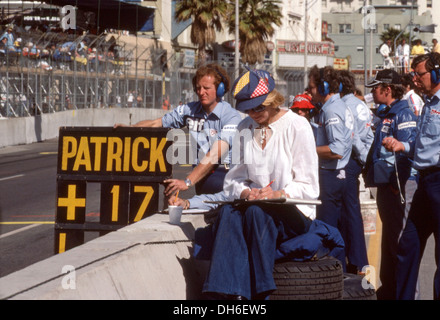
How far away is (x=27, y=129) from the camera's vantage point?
31453mm

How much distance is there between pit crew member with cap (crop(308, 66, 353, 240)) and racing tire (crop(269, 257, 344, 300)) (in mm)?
2706

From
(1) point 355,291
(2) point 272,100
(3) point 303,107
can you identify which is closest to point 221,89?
(2) point 272,100

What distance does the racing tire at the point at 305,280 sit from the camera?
17.1ft

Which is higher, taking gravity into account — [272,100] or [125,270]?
[272,100]

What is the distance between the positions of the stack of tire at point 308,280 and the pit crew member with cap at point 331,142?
2.66 meters

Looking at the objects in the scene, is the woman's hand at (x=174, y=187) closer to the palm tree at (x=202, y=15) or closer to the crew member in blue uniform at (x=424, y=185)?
the crew member in blue uniform at (x=424, y=185)

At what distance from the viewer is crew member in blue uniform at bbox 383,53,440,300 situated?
6430mm

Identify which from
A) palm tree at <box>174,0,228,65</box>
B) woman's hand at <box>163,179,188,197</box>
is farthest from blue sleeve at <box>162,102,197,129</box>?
palm tree at <box>174,0,228,65</box>

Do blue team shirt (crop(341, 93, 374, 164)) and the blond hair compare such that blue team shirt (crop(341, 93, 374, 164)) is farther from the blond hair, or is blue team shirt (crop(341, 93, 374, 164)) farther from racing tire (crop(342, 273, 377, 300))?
the blond hair

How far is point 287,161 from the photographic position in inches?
212

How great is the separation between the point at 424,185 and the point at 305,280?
1670 millimetres

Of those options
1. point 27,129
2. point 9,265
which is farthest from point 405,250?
point 27,129

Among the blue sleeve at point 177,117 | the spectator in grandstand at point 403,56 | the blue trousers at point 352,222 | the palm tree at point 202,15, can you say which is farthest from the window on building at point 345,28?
the blue sleeve at point 177,117

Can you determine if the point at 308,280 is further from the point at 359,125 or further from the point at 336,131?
the point at 359,125
